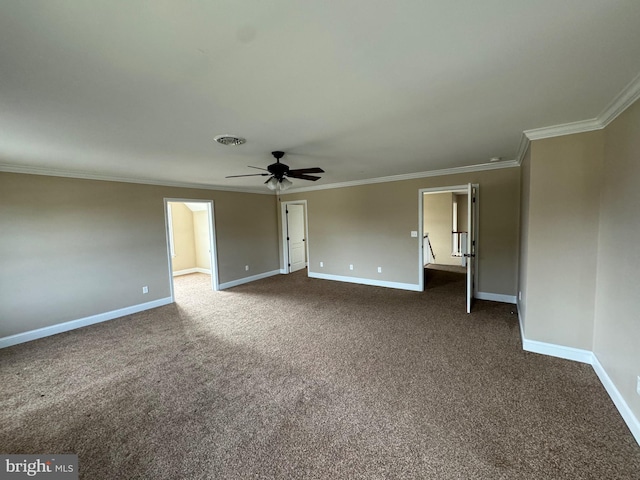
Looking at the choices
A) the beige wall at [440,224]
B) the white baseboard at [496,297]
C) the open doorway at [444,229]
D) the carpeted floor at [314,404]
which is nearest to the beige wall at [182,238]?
the carpeted floor at [314,404]

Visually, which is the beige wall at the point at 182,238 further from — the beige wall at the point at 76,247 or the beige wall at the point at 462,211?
the beige wall at the point at 462,211

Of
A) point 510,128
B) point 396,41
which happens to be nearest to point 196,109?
point 396,41

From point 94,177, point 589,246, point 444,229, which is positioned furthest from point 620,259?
point 444,229

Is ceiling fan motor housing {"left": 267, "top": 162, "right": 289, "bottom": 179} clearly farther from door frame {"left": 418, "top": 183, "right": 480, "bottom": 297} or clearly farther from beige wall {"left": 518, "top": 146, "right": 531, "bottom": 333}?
door frame {"left": 418, "top": 183, "right": 480, "bottom": 297}

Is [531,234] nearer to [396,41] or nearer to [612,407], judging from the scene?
[612,407]

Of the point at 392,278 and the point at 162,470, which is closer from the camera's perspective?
the point at 162,470

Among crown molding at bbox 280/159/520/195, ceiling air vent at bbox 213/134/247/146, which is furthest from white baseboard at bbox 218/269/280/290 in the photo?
ceiling air vent at bbox 213/134/247/146

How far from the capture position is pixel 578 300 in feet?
8.73

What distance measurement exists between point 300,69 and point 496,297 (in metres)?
5.01

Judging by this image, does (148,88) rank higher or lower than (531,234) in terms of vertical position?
higher

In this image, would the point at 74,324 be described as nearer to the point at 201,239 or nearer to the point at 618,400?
the point at 201,239

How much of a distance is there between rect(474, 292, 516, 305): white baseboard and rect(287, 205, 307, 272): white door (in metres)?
4.74

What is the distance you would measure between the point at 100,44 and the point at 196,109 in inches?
30.4

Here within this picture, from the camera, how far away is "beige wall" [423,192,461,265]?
27.8ft
